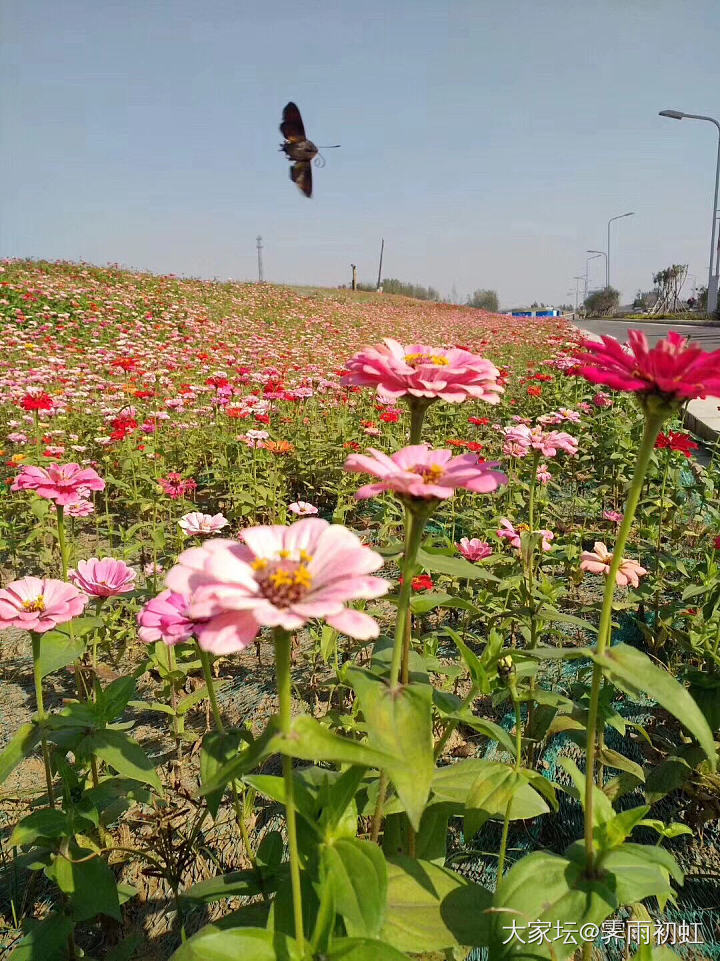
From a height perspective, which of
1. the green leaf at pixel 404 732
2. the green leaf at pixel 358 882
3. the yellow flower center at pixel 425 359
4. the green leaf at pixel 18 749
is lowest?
the green leaf at pixel 18 749

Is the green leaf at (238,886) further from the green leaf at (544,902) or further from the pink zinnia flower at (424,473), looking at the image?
the pink zinnia flower at (424,473)

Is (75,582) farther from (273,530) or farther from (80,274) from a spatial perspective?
(80,274)

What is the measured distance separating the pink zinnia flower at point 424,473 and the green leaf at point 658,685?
0.94ft

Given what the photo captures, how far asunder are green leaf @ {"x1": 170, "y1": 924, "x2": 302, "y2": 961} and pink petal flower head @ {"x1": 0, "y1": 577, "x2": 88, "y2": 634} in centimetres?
66

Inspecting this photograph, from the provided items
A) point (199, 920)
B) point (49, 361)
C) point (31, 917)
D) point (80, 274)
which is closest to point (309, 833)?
point (199, 920)

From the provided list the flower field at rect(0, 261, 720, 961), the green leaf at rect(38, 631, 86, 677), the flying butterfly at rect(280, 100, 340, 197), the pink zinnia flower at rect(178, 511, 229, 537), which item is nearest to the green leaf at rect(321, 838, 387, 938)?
the flower field at rect(0, 261, 720, 961)

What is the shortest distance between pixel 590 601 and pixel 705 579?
75 cm

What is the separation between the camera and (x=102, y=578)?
1.52m

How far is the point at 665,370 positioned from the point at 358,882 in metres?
0.81

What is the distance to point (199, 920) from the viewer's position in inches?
60.0

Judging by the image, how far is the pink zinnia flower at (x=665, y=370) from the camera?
2.73ft

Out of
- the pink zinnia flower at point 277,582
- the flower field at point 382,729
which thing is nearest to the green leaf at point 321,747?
the flower field at point 382,729

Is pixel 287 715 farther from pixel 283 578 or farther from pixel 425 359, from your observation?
pixel 425 359

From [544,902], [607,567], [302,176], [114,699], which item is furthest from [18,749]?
[302,176]
